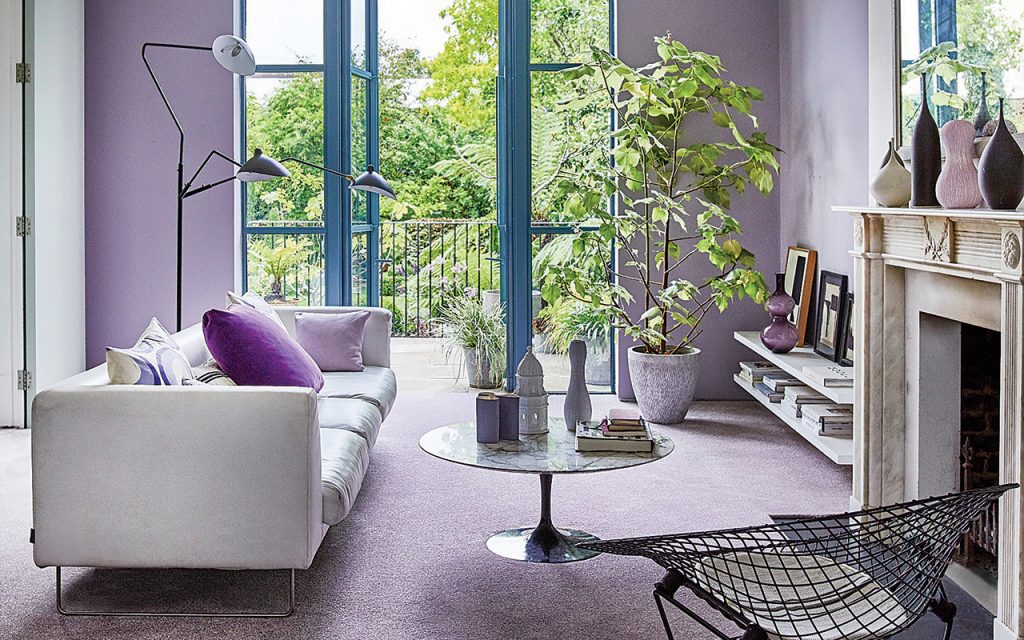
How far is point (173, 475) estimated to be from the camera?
2.94 metres

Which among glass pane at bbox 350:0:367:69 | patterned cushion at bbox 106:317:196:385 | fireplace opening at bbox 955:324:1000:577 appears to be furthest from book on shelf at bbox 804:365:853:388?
glass pane at bbox 350:0:367:69

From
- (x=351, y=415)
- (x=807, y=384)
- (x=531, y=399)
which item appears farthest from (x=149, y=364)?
(x=807, y=384)

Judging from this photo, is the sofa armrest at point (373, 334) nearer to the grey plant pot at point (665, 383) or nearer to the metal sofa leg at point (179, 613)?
the grey plant pot at point (665, 383)

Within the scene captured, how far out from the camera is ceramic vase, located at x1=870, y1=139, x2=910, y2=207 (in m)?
3.56

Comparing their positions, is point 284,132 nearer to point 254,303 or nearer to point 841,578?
point 254,303

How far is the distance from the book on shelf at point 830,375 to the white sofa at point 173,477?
2359mm

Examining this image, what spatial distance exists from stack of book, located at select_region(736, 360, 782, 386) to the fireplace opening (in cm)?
189

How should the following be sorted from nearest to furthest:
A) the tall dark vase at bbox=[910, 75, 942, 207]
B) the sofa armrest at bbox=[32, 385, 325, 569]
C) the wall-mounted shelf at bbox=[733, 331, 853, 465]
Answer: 1. the sofa armrest at bbox=[32, 385, 325, 569]
2. the tall dark vase at bbox=[910, 75, 942, 207]
3. the wall-mounted shelf at bbox=[733, 331, 853, 465]

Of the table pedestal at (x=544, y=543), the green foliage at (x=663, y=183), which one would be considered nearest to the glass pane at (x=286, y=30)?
the green foliage at (x=663, y=183)

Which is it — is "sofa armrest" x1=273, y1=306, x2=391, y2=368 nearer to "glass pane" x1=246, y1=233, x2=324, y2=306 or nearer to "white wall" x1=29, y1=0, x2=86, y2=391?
"glass pane" x1=246, y1=233, x2=324, y2=306

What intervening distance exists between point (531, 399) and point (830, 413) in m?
1.53

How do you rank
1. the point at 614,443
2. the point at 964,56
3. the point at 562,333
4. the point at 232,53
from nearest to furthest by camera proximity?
the point at 964,56, the point at 614,443, the point at 232,53, the point at 562,333

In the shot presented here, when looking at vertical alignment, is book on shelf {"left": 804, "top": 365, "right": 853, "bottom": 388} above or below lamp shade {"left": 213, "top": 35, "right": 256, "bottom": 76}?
below

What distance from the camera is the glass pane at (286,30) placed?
20.3 feet
